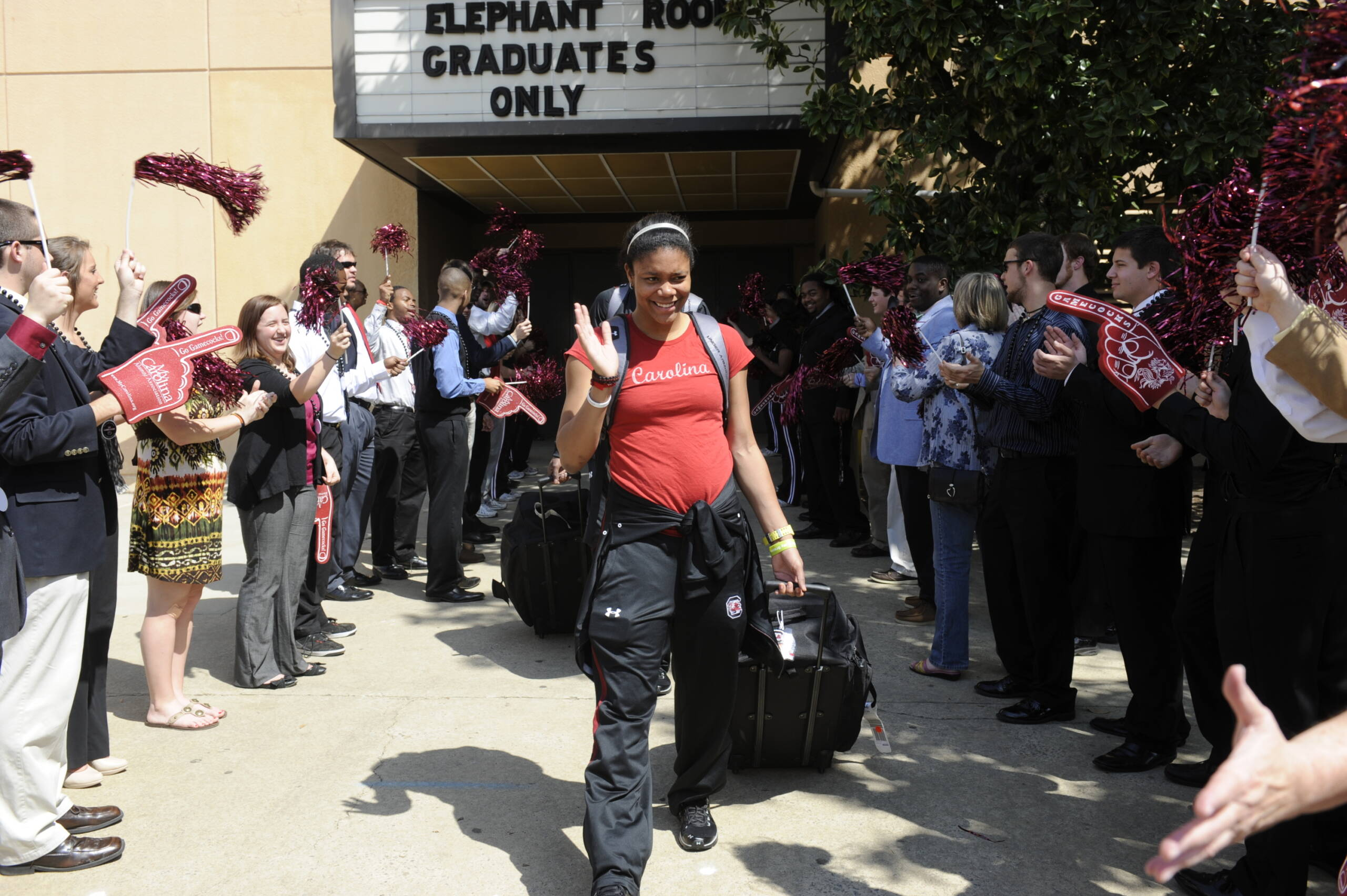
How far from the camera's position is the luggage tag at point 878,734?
4.34 meters

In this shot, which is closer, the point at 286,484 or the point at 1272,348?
the point at 1272,348

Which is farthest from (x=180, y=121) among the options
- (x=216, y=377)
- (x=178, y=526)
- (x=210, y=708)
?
(x=210, y=708)

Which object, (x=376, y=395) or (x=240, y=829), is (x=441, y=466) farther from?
(x=240, y=829)

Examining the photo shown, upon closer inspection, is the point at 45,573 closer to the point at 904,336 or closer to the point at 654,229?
the point at 654,229

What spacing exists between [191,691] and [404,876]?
93.3 inches

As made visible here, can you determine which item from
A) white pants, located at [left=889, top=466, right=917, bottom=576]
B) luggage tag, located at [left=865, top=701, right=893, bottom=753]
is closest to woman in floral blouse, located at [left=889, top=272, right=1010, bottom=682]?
luggage tag, located at [left=865, top=701, right=893, bottom=753]

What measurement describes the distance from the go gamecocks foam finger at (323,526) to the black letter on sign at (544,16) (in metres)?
5.56

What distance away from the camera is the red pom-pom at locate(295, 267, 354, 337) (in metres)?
5.84

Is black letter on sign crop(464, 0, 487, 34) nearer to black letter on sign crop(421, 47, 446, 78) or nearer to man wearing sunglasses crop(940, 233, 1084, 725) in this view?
black letter on sign crop(421, 47, 446, 78)

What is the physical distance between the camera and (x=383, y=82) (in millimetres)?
9891

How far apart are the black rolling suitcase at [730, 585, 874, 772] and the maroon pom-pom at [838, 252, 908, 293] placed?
210 cm

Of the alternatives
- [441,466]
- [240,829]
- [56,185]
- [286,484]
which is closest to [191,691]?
[286,484]

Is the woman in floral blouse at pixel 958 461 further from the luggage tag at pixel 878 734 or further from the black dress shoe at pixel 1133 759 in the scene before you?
the black dress shoe at pixel 1133 759

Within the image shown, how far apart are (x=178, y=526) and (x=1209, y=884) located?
162 inches
